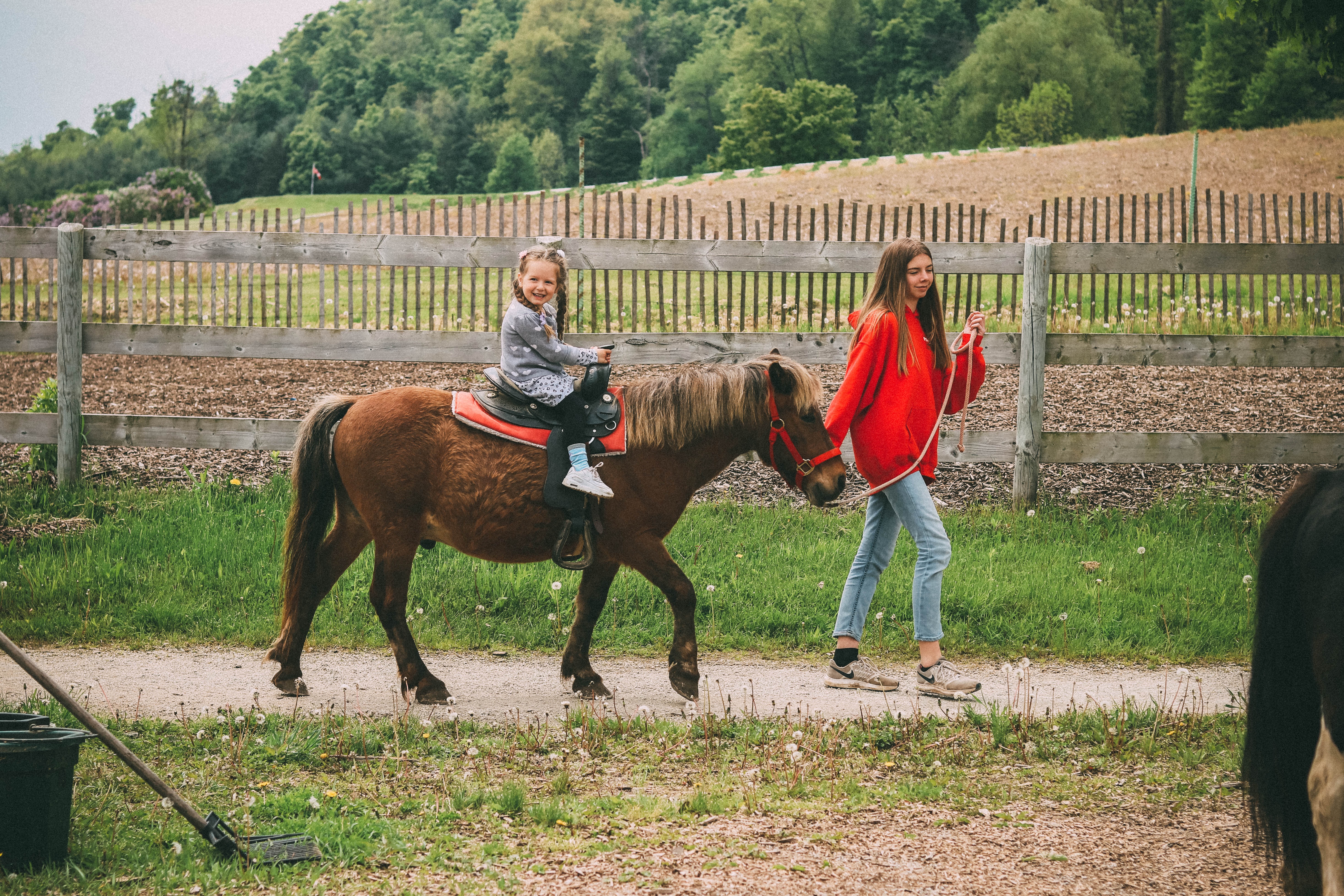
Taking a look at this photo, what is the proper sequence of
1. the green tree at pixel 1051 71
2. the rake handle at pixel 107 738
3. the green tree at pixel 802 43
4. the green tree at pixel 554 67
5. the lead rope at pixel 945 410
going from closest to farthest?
1. the rake handle at pixel 107 738
2. the lead rope at pixel 945 410
3. the green tree at pixel 1051 71
4. the green tree at pixel 802 43
5. the green tree at pixel 554 67

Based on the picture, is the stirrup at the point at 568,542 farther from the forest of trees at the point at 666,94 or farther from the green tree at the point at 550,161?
the green tree at the point at 550,161

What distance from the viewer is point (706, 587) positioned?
6.56 meters

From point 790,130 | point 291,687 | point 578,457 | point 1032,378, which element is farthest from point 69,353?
point 790,130

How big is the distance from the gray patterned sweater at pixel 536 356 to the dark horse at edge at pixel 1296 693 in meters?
2.97

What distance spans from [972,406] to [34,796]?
359 inches

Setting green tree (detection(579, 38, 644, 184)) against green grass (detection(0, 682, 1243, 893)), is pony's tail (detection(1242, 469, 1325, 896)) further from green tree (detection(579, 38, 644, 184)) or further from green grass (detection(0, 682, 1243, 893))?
green tree (detection(579, 38, 644, 184))

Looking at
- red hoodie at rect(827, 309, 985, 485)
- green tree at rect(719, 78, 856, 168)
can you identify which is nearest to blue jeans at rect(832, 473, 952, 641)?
red hoodie at rect(827, 309, 985, 485)

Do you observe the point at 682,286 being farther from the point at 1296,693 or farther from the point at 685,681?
the point at 1296,693

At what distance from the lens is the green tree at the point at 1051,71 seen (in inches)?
2785

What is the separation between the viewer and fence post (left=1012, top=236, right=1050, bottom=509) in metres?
7.80

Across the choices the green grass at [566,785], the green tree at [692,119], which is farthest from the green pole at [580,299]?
the green tree at [692,119]

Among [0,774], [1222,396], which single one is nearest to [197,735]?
[0,774]

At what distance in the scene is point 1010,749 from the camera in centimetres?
454

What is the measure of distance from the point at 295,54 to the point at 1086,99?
79.7 meters
